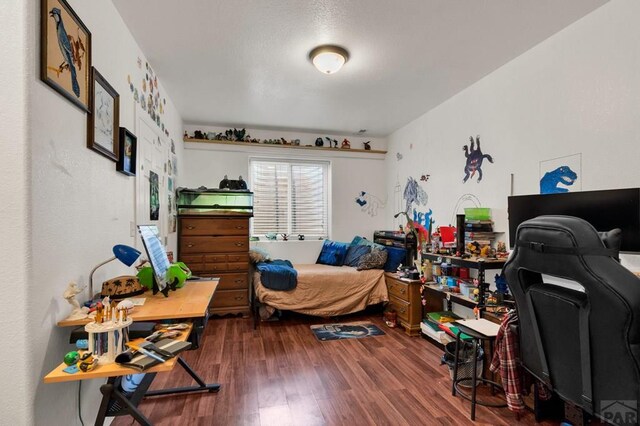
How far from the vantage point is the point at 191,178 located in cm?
440

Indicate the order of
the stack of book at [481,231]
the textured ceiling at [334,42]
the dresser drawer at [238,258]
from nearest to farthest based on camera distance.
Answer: the textured ceiling at [334,42] → the stack of book at [481,231] → the dresser drawer at [238,258]

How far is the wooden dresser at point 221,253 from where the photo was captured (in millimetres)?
3832

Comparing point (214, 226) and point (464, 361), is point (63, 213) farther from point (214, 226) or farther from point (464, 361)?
point (464, 361)

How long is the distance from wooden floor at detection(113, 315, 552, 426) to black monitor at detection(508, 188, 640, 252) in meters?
1.27

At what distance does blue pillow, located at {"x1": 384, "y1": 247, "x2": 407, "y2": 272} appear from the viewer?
158 inches

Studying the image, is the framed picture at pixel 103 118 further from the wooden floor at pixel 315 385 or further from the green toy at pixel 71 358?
the wooden floor at pixel 315 385

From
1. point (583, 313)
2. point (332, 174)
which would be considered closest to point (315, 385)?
point (583, 313)

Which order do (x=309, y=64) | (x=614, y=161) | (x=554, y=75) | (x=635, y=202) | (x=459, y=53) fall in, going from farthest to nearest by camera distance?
(x=309, y=64), (x=459, y=53), (x=554, y=75), (x=614, y=161), (x=635, y=202)

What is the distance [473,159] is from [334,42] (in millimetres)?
1773

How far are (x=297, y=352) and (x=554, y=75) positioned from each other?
3087 millimetres

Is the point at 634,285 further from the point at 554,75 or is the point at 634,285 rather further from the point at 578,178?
the point at 554,75

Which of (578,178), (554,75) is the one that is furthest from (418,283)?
(554,75)

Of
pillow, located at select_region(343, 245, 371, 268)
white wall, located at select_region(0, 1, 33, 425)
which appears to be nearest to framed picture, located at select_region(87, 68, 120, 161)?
white wall, located at select_region(0, 1, 33, 425)

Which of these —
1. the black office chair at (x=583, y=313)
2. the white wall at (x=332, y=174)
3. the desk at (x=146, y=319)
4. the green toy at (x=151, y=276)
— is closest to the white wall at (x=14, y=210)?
the desk at (x=146, y=319)
